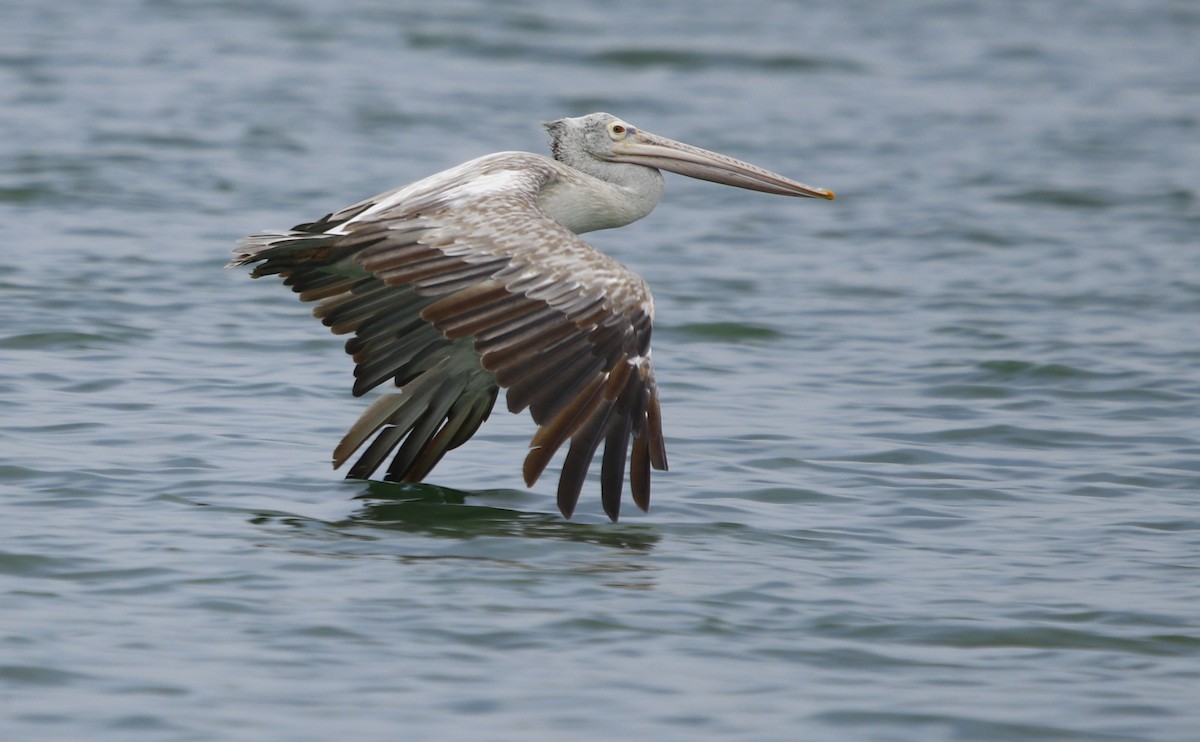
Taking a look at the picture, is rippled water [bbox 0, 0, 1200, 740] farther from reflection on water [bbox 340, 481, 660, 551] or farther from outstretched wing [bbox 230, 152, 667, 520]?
outstretched wing [bbox 230, 152, 667, 520]

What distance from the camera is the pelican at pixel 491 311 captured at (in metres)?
6.36

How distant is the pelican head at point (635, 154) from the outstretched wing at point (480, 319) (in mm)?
573

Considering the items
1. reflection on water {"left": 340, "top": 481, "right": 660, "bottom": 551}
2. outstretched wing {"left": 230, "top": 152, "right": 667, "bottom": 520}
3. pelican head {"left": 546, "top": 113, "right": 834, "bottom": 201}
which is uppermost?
pelican head {"left": 546, "top": 113, "right": 834, "bottom": 201}

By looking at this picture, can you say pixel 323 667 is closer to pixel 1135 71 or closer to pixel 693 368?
pixel 693 368

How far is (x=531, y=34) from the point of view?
69.2 feet

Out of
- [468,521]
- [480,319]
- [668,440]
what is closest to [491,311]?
[480,319]

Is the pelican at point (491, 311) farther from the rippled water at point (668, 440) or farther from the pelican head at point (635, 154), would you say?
the rippled water at point (668, 440)

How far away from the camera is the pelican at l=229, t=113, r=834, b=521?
636cm

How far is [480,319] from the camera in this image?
6488mm

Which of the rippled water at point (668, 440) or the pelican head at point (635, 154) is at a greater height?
the pelican head at point (635, 154)

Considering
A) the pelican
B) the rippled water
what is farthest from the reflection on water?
the pelican

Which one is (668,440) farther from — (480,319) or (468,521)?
(480,319)

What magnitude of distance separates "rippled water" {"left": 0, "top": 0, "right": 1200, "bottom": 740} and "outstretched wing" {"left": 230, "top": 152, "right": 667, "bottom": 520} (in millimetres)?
316

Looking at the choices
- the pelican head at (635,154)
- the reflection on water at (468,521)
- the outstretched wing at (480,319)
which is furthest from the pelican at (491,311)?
the reflection on water at (468,521)
